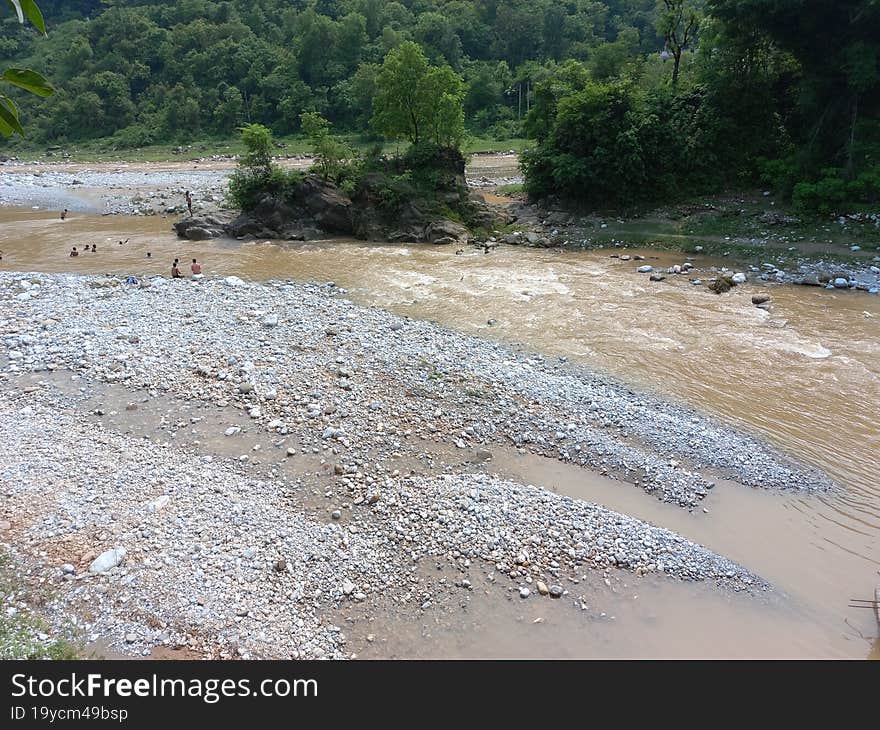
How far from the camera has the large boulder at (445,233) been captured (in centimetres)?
2711

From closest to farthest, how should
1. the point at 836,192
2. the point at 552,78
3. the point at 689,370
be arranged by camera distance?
1. the point at 689,370
2. the point at 836,192
3. the point at 552,78

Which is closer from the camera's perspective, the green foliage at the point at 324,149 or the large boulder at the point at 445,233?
the large boulder at the point at 445,233

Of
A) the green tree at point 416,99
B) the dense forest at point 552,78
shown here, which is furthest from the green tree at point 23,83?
the dense forest at point 552,78

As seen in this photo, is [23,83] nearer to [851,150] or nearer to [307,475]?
[307,475]

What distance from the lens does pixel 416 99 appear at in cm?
2894

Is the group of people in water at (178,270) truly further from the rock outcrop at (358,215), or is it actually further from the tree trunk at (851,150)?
the tree trunk at (851,150)

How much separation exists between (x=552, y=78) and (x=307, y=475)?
33514mm

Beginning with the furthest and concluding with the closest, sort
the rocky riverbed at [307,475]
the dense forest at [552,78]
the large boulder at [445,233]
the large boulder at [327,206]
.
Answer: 1. the large boulder at [327,206]
2. the large boulder at [445,233]
3. the dense forest at [552,78]
4. the rocky riverbed at [307,475]

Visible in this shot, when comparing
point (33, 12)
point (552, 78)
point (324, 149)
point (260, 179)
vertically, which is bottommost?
point (260, 179)

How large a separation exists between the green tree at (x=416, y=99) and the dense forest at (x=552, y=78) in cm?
203

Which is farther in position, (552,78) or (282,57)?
(282,57)

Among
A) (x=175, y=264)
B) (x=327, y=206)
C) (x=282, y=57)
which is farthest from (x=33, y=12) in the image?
(x=282, y=57)

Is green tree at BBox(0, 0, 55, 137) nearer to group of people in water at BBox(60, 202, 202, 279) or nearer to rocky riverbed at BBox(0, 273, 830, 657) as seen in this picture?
rocky riverbed at BBox(0, 273, 830, 657)

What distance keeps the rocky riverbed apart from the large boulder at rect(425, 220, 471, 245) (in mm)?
12273
